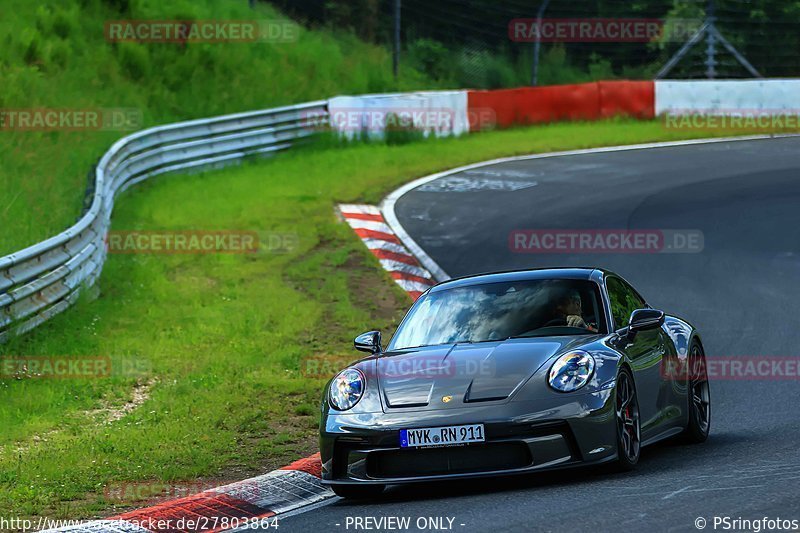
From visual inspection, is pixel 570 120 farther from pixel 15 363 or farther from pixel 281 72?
pixel 15 363

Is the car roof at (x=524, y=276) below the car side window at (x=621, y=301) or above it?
above

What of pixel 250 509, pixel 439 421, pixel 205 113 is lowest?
pixel 250 509

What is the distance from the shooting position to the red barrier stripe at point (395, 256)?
17234 millimetres

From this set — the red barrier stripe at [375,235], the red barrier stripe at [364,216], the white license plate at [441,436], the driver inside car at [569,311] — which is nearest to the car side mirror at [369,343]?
the driver inside car at [569,311]

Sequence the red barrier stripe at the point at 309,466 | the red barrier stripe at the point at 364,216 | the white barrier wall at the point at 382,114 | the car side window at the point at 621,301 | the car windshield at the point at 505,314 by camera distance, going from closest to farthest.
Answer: the car windshield at the point at 505,314
the red barrier stripe at the point at 309,466
the car side window at the point at 621,301
the red barrier stripe at the point at 364,216
the white barrier wall at the point at 382,114

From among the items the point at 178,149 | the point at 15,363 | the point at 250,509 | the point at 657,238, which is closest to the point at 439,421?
the point at 250,509

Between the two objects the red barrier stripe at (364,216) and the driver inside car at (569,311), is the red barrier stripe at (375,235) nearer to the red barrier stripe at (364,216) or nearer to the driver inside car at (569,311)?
the red barrier stripe at (364,216)

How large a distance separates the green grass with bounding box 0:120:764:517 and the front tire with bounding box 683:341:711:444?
2.65 meters

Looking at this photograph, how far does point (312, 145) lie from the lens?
27.5 m

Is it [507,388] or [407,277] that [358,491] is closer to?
[507,388]

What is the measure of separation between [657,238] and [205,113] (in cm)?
1327

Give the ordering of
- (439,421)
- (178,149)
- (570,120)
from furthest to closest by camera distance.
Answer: (570,120) < (178,149) < (439,421)

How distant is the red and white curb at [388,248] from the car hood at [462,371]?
6803mm

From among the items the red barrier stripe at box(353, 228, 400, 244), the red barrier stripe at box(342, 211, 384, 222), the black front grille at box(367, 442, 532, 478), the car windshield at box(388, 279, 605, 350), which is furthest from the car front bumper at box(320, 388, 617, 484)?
the red barrier stripe at box(342, 211, 384, 222)
